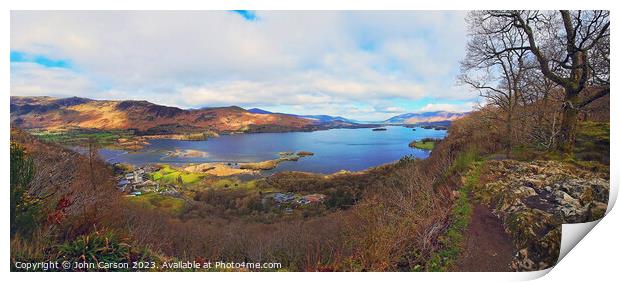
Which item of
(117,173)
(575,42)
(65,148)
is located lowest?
(117,173)

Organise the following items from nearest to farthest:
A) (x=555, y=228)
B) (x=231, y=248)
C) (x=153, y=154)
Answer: (x=555, y=228), (x=231, y=248), (x=153, y=154)

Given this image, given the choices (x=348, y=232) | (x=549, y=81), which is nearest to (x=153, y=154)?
(x=348, y=232)

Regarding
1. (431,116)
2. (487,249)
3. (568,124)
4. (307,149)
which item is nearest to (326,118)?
(307,149)

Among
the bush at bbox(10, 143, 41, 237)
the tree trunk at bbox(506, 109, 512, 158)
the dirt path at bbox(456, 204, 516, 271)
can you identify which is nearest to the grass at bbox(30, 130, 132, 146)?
the bush at bbox(10, 143, 41, 237)

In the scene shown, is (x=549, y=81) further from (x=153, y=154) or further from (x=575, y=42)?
(x=153, y=154)

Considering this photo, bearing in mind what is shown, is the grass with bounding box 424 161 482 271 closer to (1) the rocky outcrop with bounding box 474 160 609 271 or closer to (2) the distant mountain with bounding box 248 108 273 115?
(1) the rocky outcrop with bounding box 474 160 609 271

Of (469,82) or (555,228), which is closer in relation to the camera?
(555,228)

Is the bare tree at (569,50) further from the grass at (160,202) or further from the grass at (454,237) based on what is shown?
the grass at (160,202)

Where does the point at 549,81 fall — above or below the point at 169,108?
above
